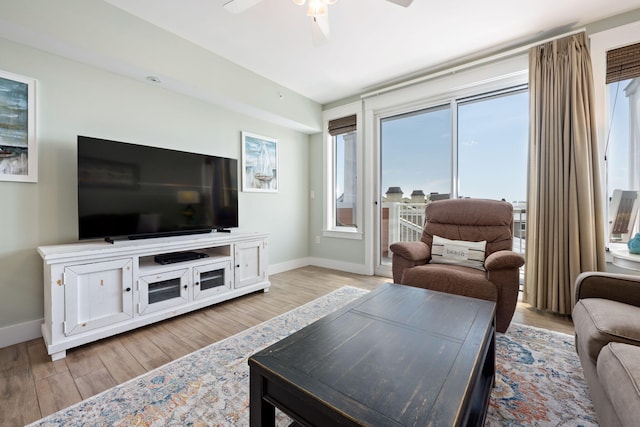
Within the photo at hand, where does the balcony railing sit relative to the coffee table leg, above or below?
above

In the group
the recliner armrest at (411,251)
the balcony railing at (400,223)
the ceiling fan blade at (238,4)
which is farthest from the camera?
the balcony railing at (400,223)

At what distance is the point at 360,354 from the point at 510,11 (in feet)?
9.38

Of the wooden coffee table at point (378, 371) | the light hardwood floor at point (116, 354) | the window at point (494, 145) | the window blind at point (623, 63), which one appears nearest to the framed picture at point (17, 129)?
the light hardwood floor at point (116, 354)

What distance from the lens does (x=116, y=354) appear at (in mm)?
1804

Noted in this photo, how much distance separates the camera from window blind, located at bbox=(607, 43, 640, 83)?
220 centimetres

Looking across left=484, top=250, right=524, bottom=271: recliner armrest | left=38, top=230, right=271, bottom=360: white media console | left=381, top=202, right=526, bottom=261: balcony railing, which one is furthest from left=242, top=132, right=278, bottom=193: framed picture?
left=484, top=250, right=524, bottom=271: recliner armrest

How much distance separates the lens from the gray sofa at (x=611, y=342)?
0.82m

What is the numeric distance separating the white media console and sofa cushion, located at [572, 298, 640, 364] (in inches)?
103

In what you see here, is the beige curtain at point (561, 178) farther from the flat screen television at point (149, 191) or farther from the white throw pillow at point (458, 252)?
the flat screen television at point (149, 191)

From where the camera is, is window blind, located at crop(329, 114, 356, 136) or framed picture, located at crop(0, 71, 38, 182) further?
window blind, located at crop(329, 114, 356, 136)

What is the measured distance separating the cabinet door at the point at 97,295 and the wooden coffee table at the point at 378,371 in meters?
1.64

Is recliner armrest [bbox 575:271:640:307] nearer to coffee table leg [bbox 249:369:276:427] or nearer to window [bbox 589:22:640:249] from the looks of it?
window [bbox 589:22:640:249]

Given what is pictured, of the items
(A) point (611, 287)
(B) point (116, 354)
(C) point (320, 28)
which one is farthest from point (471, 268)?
(B) point (116, 354)

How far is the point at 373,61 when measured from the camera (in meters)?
2.97
